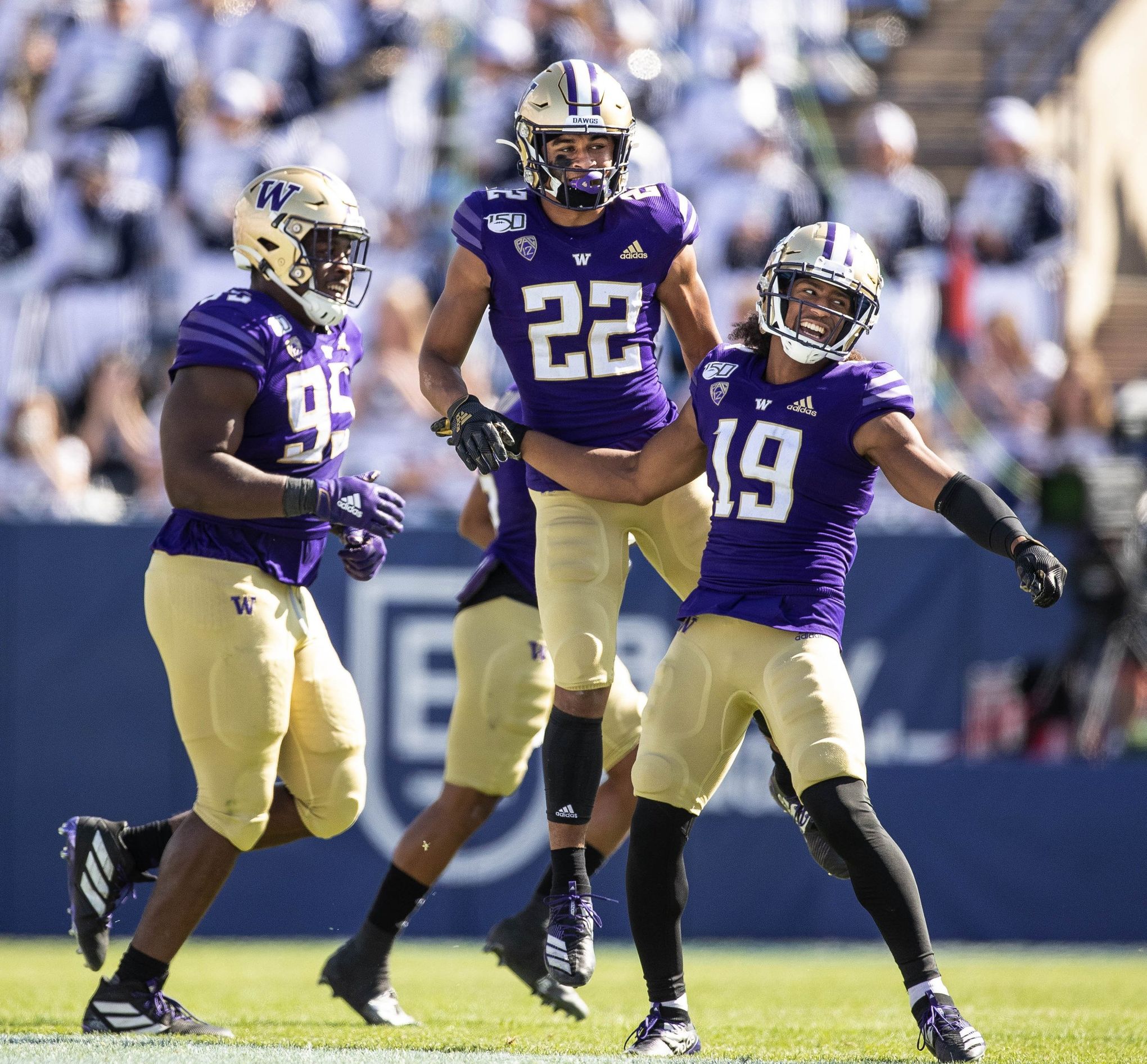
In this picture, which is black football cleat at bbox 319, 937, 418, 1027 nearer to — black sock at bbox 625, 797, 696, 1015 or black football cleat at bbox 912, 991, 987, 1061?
black sock at bbox 625, 797, 696, 1015

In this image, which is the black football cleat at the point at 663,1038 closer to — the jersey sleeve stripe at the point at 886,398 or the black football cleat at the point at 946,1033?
the black football cleat at the point at 946,1033

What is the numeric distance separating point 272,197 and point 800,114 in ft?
20.4

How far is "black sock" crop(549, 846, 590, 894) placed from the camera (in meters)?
4.14

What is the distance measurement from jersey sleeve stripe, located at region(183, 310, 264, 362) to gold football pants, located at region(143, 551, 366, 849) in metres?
0.56

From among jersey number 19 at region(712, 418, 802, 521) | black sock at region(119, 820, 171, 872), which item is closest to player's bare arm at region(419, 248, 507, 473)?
jersey number 19 at region(712, 418, 802, 521)

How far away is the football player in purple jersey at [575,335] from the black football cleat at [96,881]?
123 cm

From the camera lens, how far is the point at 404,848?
5.01m

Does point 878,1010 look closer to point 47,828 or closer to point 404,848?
point 404,848

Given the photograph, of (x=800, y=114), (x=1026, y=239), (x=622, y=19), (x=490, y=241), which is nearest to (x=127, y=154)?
(x=622, y=19)

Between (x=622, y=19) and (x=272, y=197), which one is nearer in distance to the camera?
(x=272, y=197)

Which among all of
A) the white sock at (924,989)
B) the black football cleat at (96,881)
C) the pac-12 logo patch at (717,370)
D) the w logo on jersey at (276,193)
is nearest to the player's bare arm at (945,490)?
the pac-12 logo patch at (717,370)

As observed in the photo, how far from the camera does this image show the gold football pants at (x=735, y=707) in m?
3.81

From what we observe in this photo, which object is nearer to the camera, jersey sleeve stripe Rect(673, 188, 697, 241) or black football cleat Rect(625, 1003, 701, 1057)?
black football cleat Rect(625, 1003, 701, 1057)

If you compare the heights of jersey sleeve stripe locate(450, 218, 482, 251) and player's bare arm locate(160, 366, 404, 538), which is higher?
jersey sleeve stripe locate(450, 218, 482, 251)
